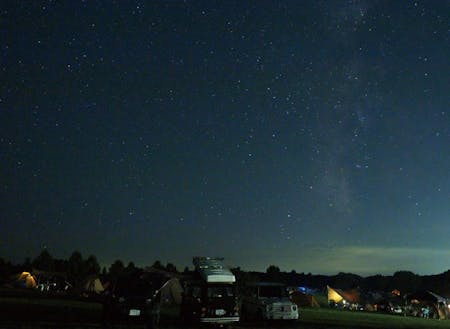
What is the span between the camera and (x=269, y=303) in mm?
25047

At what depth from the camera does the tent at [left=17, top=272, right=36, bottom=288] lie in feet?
265

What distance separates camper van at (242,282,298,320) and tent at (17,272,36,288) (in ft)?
213

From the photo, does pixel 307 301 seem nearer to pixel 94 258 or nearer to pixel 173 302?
pixel 173 302

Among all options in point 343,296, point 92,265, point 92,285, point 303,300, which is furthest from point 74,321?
point 92,265

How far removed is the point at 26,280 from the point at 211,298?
7209 cm

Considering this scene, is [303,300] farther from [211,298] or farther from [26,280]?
[211,298]

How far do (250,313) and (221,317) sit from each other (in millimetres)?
6111

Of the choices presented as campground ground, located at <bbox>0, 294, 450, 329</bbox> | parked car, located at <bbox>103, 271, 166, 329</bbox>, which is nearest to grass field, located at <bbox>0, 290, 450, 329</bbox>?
campground ground, located at <bbox>0, 294, 450, 329</bbox>

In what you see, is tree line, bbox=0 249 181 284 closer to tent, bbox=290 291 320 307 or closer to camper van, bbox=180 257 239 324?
tent, bbox=290 291 320 307

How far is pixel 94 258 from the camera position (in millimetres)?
122875

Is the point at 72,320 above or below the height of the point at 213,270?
below

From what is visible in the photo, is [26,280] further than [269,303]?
Yes

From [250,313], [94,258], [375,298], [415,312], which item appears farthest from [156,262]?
[250,313]

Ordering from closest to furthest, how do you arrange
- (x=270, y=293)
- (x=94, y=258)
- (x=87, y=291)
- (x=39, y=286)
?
(x=270, y=293), (x=87, y=291), (x=39, y=286), (x=94, y=258)
